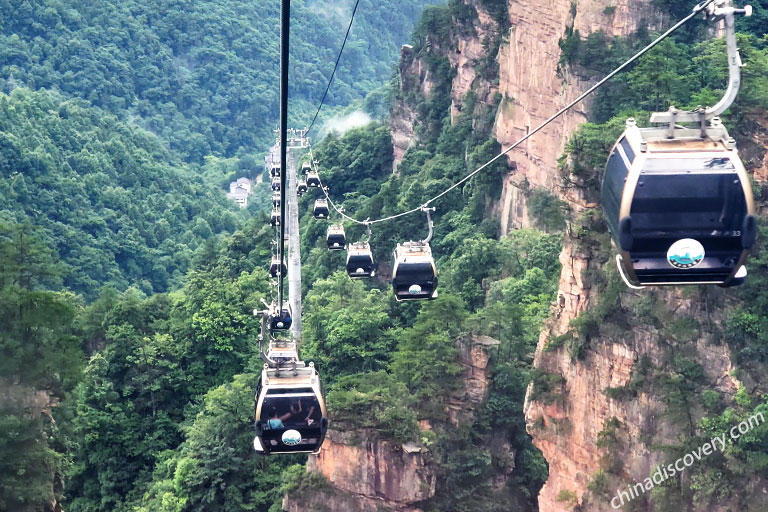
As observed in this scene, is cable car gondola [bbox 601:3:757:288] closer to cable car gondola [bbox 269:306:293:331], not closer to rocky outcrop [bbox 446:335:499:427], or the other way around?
cable car gondola [bbox 269:306:293:331]

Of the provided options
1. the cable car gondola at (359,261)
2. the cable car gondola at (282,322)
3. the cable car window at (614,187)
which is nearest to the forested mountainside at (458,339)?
the cable car gondola at (359,261)

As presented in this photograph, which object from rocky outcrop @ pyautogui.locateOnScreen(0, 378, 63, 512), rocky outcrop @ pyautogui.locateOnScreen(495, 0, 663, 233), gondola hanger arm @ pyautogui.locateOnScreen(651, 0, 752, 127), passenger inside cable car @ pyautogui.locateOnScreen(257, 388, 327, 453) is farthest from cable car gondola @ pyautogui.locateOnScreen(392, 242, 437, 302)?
rocky outcrop @ pyautogui.locateOnScreen(495, 0, 663, 233)

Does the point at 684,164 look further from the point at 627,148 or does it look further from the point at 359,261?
the point at 359,261

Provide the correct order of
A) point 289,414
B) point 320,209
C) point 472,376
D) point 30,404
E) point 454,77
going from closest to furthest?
point 289,414 → point 30,404 → point 472,376 → point 320,209 → point 454,77

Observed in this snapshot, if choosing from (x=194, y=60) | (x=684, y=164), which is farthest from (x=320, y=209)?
(x=194, y=60)

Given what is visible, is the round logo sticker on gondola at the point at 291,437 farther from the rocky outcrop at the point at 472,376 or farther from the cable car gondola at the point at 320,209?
the cable car gondola at the point at 320,209
